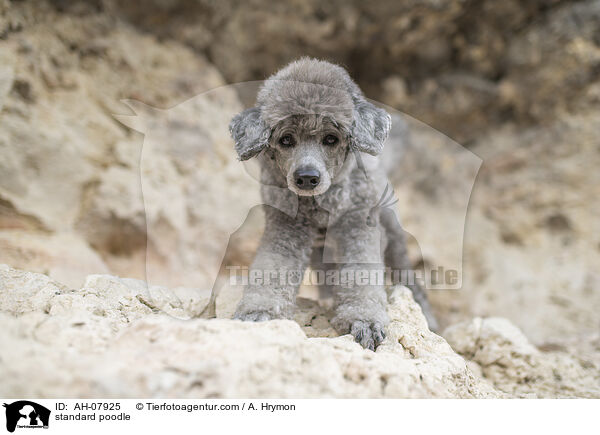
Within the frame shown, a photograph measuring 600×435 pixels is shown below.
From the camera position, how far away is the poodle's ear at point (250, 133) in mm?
2291

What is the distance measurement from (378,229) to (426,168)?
3361 millimetres

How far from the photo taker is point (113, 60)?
4.36 meters

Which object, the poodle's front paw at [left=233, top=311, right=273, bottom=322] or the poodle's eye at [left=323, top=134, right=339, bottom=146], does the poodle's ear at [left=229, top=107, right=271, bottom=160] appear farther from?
the poodle's front paw at [left=233, top=311, right=273, bottom=322]

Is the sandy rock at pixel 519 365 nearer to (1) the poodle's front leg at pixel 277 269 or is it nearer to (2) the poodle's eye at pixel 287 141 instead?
(1) the poodle's front leg at pixel 277 269

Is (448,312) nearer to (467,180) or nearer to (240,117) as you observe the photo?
(467,180)

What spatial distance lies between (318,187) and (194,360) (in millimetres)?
1029

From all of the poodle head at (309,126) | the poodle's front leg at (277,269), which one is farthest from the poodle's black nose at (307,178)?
the poodle's front leg at (277,269)

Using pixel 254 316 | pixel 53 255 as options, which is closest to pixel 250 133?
pixel 254 316
